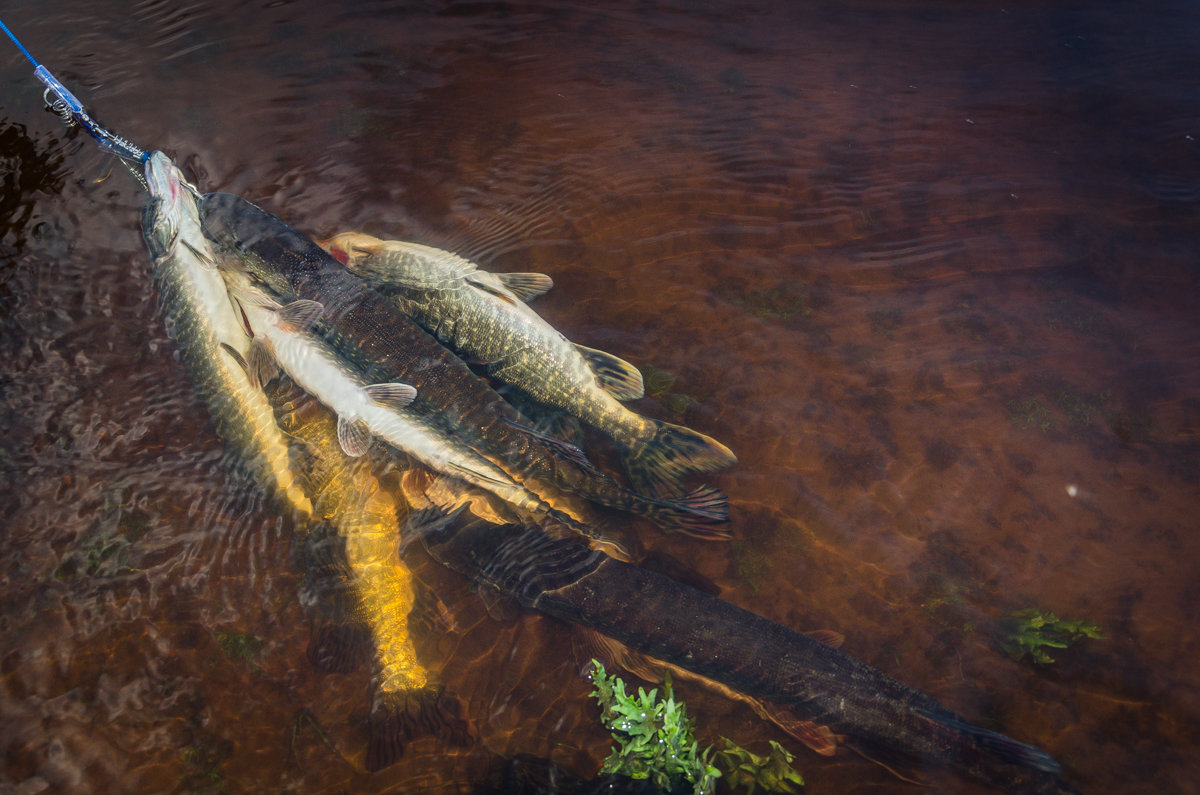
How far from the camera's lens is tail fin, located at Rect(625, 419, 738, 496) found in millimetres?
4219

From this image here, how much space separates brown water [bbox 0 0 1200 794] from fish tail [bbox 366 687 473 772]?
0.09 metres

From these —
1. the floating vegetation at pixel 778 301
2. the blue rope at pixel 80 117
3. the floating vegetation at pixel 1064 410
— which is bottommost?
the floating vegetation at pixel 1064 410

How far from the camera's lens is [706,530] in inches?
161

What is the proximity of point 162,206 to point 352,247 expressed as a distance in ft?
4.92

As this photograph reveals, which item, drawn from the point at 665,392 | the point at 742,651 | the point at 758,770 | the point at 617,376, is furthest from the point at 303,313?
the point at 758,770

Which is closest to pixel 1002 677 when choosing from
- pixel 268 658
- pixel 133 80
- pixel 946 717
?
pixel 946 717

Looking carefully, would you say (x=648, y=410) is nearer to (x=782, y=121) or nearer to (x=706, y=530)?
(x=706, y=530)

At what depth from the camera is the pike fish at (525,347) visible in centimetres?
427

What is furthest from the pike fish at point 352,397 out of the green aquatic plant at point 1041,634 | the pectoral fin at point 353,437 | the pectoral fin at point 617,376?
the green aquatic plant at point 1041,634

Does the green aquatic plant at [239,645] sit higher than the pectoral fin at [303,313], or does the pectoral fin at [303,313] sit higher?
the pectoral fin at [303,313]

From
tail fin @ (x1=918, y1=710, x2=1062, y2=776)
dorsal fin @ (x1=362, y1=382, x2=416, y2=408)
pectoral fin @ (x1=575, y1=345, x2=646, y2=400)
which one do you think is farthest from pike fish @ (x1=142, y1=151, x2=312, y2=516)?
tail fin @ (x1=918, y1=710, x2=1062, y2=776)

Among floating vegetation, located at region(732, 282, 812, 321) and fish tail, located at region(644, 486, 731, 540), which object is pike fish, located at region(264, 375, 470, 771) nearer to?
fish tail, located at region(644, 486, 731, 540)

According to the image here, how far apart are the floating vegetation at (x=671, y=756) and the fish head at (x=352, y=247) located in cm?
370

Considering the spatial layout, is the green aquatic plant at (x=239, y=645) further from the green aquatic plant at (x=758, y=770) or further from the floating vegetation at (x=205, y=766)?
the green aquatic plant at (x=758, y=770)
